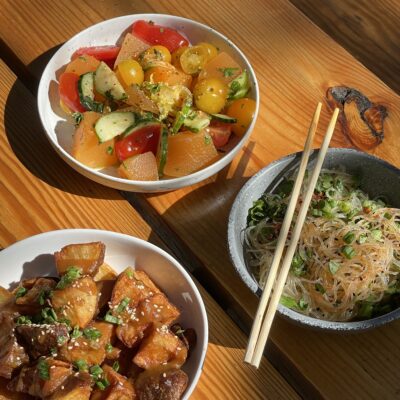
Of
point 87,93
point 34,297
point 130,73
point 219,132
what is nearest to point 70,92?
point 87,93

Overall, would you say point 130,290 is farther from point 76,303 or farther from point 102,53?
point 102,53

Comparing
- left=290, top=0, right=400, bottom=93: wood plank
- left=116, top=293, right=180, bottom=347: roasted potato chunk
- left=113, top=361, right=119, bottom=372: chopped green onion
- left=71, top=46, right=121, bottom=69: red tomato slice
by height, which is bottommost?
left=290, top=0, right=400, bottom=93: wood plank

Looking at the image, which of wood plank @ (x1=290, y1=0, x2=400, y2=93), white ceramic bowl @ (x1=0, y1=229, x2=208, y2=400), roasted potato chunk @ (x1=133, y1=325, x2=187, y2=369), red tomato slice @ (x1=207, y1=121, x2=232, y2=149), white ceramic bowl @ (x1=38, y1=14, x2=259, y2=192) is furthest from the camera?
wood plank @ (x1=290, y1=0, x2=400, y2=93)

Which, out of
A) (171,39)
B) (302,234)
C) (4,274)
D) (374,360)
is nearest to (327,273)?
(302,234)

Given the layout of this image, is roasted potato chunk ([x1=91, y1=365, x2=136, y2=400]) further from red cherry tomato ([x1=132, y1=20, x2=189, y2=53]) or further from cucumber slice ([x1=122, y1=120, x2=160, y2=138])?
red cherry tomato ([x1=132, y1=20, x2=189, y2=53])

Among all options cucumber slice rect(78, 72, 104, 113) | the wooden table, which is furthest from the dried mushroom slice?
cucumber slice rect(78, 72, 104, 113)

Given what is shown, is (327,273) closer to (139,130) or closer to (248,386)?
(248,386)
